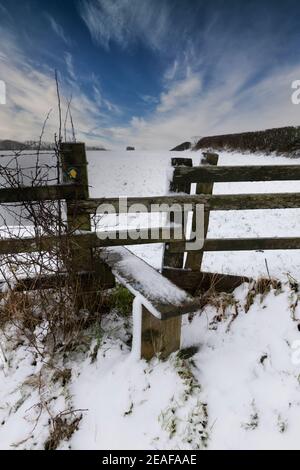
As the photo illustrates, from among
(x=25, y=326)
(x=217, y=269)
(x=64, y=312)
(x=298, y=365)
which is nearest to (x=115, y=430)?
(x=64, y=312)

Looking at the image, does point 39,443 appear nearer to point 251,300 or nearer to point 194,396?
point 194,396

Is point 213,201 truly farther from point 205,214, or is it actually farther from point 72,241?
point 72,241

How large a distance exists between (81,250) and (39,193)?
26.5 inches

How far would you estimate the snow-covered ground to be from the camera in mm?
2047

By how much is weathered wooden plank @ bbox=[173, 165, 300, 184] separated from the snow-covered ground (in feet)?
3.75

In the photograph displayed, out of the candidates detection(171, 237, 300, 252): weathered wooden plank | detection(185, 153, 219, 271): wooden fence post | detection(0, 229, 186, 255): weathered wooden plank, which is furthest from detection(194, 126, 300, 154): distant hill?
Result: detection(0, 229, 186, 255): weathered wooden plank

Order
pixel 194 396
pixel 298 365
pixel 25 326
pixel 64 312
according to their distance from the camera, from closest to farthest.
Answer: pixel 194 396 < pixel 298 365 < pixel 64 312 < pixel 25 326

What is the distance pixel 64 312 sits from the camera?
2613mm

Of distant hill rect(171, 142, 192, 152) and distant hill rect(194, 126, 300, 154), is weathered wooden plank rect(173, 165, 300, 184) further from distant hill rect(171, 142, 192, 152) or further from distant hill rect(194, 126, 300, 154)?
distant hill rect(171, 142, 192, 152)

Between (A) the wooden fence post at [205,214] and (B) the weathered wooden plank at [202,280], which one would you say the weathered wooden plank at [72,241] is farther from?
(B) the weathered wooden plank at [202,280]

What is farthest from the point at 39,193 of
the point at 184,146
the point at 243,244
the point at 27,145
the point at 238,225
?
the point at 184,146

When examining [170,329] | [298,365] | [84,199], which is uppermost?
[84,199]

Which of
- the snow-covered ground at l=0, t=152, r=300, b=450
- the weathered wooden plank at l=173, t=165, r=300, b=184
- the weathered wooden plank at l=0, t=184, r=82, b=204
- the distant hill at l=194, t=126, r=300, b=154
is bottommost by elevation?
the snow-covered ground at l=0, t=152, r=300, b=450

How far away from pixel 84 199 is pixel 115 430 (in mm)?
1965
